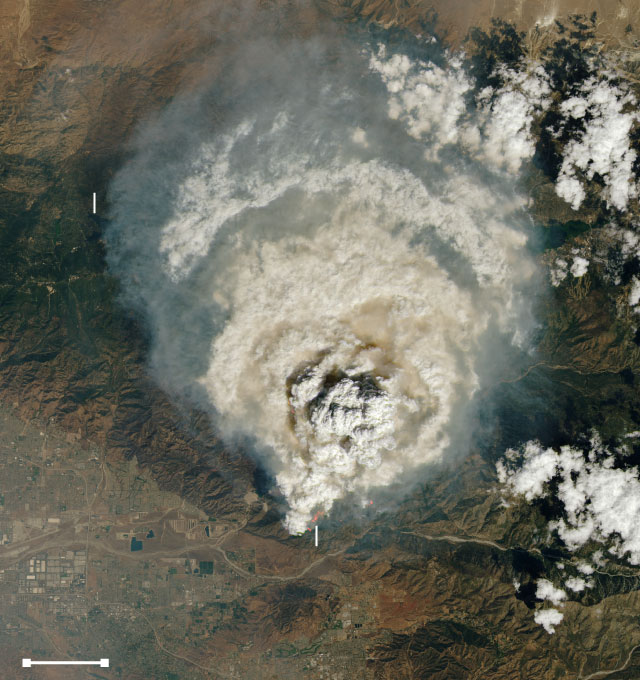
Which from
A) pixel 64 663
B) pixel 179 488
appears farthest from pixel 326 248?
pixel 64 663

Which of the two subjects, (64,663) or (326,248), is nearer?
(326,248)

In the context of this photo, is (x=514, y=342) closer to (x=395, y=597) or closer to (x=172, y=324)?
(x=395, y=597)

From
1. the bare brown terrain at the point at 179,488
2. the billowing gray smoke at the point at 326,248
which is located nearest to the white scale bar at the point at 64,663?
the bare brown terrain at the point at 179,488

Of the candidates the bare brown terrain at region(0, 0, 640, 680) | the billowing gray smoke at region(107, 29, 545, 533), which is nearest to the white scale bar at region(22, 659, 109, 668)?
the bare brown terrain at region(0, 0, 640, 680)

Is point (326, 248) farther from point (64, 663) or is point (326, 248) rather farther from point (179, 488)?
point (64, 663)

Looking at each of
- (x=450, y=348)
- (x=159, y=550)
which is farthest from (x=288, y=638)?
(x=450, y=348)

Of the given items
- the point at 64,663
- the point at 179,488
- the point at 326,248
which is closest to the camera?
the point at 326,248

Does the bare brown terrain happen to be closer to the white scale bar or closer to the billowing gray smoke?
the white scale bar

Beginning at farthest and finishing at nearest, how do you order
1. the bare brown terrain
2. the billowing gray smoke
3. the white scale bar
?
the white scale bar, the bare brown terrain, the billowing gray smoke
